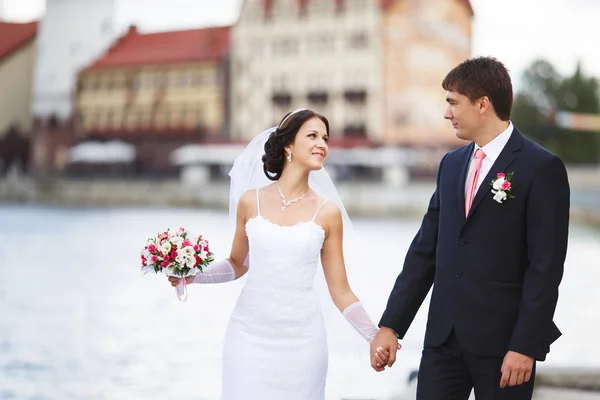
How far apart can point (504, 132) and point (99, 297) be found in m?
8.93

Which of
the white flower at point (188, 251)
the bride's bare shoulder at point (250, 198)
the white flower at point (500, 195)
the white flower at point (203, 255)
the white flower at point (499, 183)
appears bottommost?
the white flower at point (203, 255)

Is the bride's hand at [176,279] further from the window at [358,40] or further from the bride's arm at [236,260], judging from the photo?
the window at [358,40]

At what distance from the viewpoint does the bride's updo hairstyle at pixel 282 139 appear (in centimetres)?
285

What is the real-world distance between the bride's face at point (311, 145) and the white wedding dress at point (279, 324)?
191 mm

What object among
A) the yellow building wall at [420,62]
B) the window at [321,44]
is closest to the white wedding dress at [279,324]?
the yellow building wall at [420,62]

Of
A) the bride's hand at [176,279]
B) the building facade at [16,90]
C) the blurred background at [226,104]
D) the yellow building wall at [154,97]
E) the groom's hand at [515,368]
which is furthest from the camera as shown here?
the building facade at [16,90]

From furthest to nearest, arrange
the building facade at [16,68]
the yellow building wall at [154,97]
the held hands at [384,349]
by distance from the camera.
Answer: the building facade at [16,68]
the yellow building wall at [154,97]
the held hands at [384,349]

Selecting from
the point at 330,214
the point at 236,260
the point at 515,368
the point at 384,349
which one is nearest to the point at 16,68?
the point at 236,260

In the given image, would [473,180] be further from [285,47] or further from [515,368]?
[285,47]

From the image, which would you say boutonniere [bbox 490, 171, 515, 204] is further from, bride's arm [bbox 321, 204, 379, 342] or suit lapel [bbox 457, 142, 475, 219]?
bride's arm [bbox 321, 204, 379, 342]

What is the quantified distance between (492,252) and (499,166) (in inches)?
9.6

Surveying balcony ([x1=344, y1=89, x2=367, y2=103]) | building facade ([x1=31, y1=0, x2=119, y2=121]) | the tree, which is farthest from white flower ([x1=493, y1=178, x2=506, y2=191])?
building facade ([x1=31, y1=0, x2=119, y2=121])

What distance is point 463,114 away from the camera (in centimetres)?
245

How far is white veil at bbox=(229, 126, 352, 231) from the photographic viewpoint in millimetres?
3170
